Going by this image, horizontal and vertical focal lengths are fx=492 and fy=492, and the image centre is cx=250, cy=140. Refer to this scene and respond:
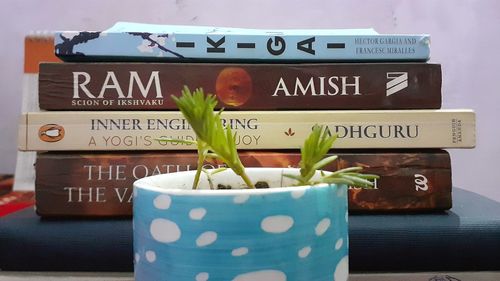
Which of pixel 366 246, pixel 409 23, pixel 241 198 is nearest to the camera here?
pixel 241 198

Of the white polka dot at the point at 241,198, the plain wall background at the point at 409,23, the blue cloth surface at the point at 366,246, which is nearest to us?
the white polka dot at the point at 241,198

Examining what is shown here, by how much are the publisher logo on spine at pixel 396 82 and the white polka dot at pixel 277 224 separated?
20 centimetres

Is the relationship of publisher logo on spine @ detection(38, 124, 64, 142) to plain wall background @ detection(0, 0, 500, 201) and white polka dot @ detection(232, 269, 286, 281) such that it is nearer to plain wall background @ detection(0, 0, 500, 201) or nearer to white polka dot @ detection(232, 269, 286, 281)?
white polka dot @ detection(232, 269, 286, 281)

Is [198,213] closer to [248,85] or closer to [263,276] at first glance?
[263,276]

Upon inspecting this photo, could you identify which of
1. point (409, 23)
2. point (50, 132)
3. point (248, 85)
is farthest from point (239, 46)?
point (409, 23)

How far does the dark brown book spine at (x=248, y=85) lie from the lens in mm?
367

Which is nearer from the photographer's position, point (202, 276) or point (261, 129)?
point (202, 276)

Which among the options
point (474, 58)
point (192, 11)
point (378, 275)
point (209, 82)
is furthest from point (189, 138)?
point (474, 58)

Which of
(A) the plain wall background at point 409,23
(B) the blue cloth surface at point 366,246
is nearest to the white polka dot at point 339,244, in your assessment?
(B) the blue cloth surface at point 366,246

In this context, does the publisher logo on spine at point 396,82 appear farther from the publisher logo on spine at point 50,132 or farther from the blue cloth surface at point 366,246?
the publisher logo on spine at point 50,132

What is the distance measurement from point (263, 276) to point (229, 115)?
178 mm

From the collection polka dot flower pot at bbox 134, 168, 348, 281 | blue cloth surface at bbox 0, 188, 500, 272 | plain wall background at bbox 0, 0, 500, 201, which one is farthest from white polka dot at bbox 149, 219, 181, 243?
plain wall background at bbox 0, 0, 500, 201

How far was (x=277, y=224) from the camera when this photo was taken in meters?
0.21

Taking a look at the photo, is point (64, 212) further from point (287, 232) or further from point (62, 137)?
point (287, 232)
